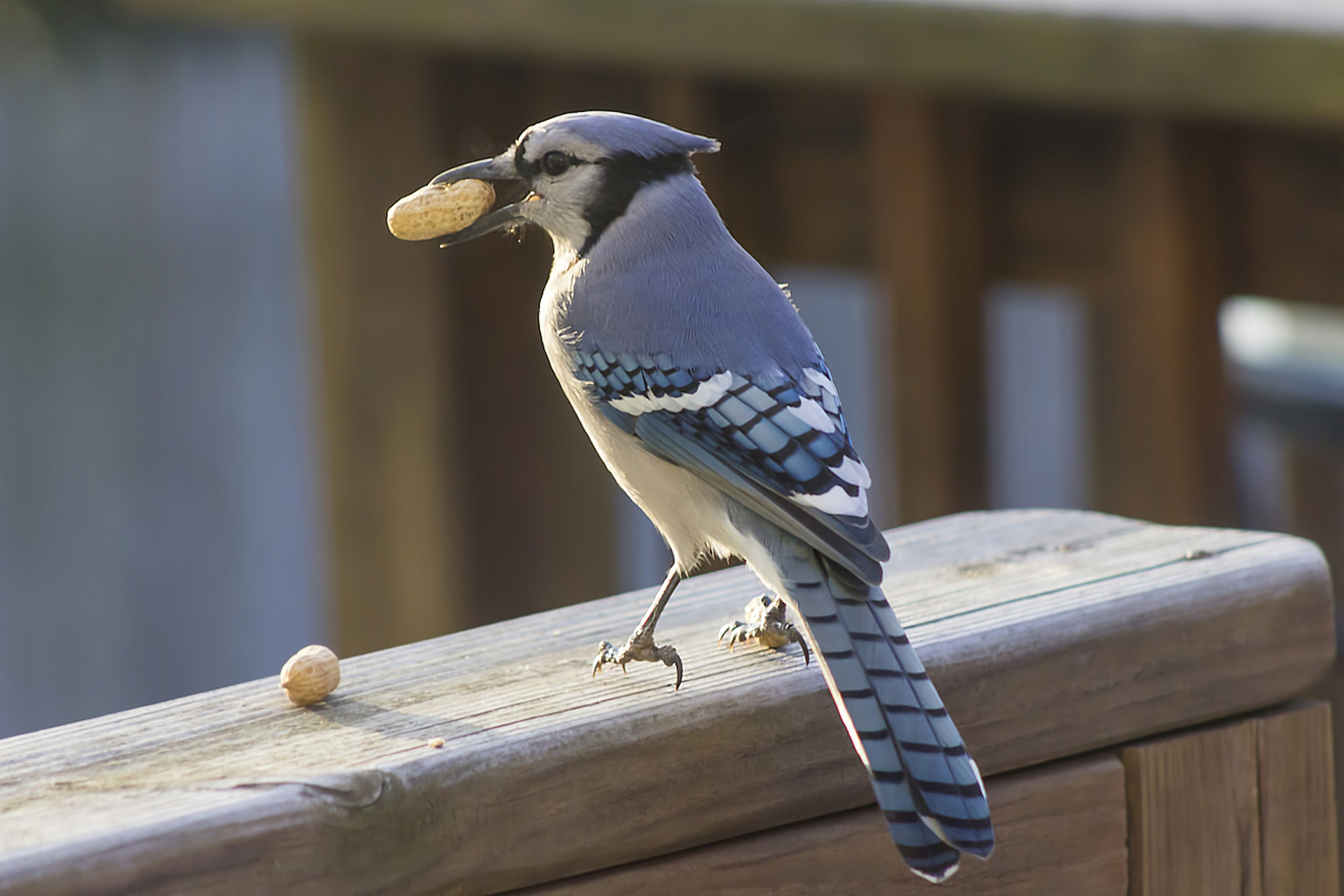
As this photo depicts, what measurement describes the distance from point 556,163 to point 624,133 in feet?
A: 0.30

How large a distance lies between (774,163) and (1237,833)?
1.76 m

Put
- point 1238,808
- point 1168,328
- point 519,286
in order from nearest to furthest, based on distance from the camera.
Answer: point 1238,808, point 1168,328, point 519,286

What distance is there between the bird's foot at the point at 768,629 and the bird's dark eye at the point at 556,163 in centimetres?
51

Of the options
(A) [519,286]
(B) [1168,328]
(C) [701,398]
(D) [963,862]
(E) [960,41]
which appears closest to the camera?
(D) [963,862]

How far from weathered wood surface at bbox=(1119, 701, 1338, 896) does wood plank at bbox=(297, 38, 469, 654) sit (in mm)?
1895

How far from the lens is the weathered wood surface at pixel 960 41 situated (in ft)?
7.22

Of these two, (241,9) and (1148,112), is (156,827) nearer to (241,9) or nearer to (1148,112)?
(1148,112)

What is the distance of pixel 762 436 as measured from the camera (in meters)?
1.52

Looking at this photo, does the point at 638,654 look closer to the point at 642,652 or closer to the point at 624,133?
the point at 642,652

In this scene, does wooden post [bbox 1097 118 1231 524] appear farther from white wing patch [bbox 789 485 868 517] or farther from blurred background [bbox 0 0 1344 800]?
white wing patch [bbox 789 485 868 517]

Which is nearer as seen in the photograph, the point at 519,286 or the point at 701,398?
→ the point at 701,398

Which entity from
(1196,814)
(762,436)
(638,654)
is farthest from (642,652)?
(1196,814)

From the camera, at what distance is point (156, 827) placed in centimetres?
107

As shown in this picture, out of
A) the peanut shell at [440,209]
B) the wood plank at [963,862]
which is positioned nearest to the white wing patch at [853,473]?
the wood plank at [963,862]
